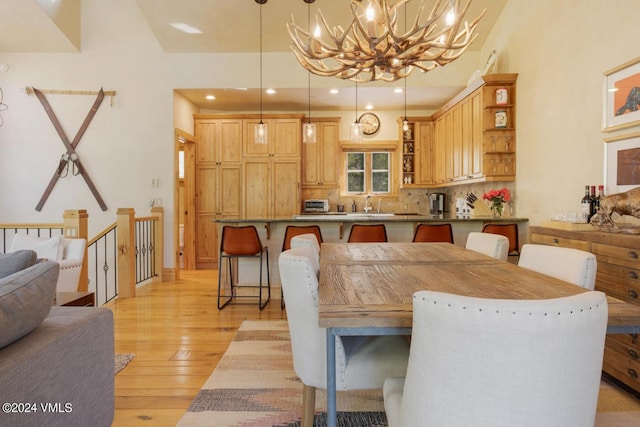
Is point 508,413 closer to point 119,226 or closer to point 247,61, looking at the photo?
point 119,226

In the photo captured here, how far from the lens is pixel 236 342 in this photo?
2.87 m

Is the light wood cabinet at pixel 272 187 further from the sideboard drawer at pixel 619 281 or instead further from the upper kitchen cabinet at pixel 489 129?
the sideboard drawer at pixel 619 281

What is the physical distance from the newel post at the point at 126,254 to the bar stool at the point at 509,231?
398cm

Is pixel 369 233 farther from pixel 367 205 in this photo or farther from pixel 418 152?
pixel 418 152

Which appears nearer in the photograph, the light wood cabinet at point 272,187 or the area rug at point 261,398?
the area rug at point 261,398

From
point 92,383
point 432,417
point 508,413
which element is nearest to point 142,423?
point 92,383

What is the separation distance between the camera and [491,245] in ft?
7.55

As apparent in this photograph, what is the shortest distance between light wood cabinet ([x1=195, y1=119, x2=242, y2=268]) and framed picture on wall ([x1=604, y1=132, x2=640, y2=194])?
4.85 metres

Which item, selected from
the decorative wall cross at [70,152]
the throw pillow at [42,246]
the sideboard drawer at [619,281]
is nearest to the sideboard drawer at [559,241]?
the sideboard drawer at [619,281]

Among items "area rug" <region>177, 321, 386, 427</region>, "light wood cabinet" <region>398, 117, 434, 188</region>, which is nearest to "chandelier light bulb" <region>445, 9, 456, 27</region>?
"area rug" <region>177, 321, 386, 427</region>

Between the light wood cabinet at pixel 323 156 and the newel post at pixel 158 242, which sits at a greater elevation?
the light wood cabinet at pixel 323 156

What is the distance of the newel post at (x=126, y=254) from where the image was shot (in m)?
4.24

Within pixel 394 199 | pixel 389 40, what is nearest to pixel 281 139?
pixel 394 199

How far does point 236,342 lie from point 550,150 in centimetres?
345
